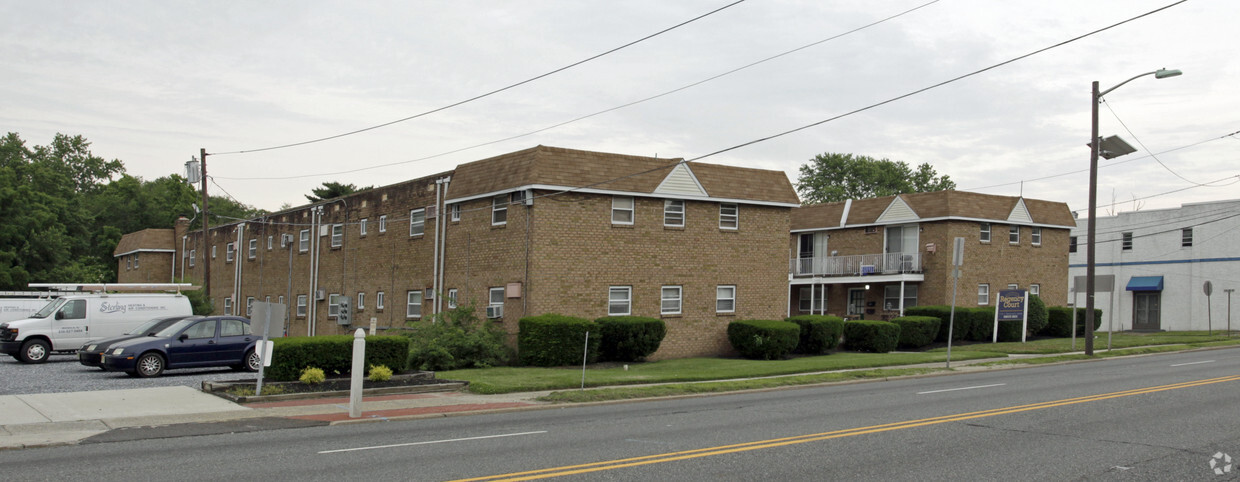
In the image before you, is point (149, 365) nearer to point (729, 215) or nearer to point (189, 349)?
point (189, 349)

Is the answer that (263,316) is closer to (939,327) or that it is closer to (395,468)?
(395,468)

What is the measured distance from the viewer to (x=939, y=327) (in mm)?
34875

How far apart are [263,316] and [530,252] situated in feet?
33.8

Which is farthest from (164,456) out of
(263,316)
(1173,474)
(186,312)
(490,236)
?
(186,312)

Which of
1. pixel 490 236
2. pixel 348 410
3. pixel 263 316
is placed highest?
pixel 490 236

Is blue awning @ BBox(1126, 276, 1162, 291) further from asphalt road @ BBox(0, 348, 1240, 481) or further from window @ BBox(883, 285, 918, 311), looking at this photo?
asphalt road @ BBox(0, 348, 1240, 481)

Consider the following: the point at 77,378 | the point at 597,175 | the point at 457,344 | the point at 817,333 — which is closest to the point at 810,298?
the point at 817,333

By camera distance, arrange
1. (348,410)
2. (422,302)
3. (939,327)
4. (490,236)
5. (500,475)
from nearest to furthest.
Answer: (500,475)
(348,410)
(490,236)
(422,302)
(939,327)

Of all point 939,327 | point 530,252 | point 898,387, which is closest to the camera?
point 898,387

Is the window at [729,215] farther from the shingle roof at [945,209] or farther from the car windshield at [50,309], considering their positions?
the car windshield at [50,309]

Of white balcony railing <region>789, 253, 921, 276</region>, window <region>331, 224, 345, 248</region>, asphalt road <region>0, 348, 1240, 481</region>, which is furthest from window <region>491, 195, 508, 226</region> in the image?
white balcony railing <region>789, 253, 921, 276</region>

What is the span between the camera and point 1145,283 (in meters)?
52.8

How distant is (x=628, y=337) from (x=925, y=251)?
19478 mm

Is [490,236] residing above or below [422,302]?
above
